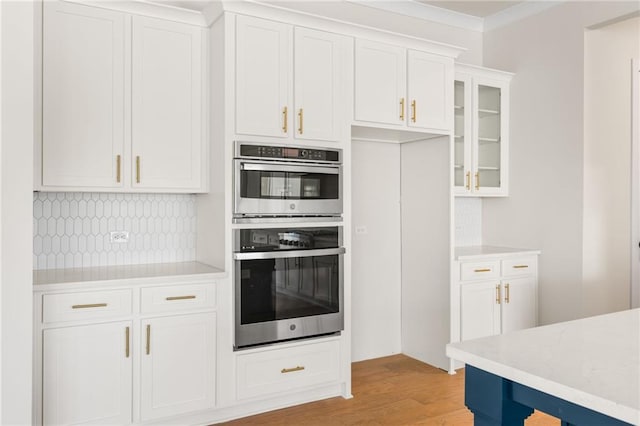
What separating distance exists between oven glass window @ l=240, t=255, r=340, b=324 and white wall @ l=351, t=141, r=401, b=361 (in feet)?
2.74

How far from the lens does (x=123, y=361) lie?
270 cm

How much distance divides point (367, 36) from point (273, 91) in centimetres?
83

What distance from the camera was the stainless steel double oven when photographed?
117 inches

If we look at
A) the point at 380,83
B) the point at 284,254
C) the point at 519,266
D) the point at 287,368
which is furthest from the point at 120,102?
the point at 519,266

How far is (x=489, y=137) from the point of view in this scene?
172 inches

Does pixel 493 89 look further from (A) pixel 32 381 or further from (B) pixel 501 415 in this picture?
(A) pixel 32 381

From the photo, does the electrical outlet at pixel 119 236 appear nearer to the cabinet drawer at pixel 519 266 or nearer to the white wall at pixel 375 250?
the white wall at pixel 375 250

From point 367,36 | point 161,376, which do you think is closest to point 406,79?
point 367,36

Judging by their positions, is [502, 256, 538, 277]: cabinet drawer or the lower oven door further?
[502, 256, 538, 277]: cabinet drawer

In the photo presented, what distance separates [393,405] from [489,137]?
7.83ft

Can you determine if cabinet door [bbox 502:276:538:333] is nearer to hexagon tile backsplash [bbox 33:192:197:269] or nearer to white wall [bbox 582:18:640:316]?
white wall [bbox 582:18:640:316]

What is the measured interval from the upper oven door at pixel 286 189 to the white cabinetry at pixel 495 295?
49.4 inches

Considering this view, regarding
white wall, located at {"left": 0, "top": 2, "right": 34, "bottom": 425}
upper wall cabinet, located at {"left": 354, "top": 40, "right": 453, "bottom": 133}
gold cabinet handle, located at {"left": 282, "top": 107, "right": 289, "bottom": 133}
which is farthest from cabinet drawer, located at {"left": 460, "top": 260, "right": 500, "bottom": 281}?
white wall, located at {"left": 0, "top": 2, "right": 34, "bottom": 425}

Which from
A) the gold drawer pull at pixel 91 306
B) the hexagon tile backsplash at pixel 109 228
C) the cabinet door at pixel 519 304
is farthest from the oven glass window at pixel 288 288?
the cabinet door at pixel 519 304
